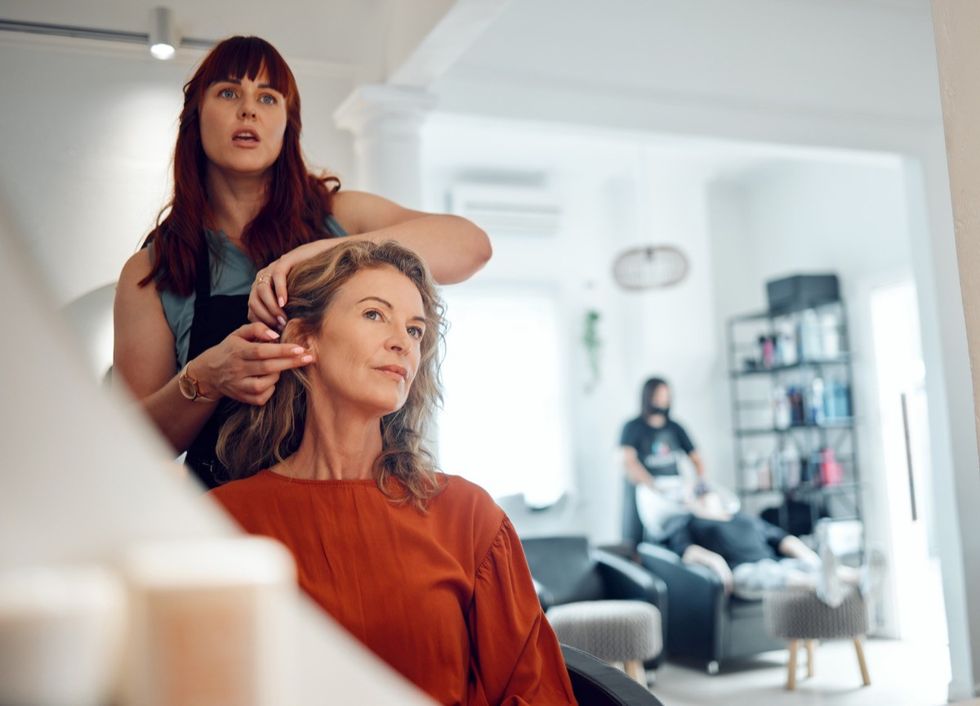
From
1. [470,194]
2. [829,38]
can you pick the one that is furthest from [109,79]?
[470,194]

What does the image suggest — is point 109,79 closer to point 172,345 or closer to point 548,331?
point 172,345

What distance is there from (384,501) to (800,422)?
15.1 feet

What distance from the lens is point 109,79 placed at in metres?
1.33

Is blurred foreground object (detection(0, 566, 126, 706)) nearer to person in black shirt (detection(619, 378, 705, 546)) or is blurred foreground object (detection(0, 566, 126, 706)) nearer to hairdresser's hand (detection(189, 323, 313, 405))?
hairdresser's hand (detection(189, 323, 313, 405))

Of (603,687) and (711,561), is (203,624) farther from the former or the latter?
(711,561)

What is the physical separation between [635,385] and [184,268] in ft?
15.5

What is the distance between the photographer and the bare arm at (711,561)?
4168 millimetres

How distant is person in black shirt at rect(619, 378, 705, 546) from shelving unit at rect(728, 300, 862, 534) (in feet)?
2.19

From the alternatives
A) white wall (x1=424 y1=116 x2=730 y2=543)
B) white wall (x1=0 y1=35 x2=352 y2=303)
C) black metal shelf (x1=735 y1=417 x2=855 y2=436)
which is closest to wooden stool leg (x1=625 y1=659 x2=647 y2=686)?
white wall (x1=424 y1=116 x2=730 y2=543)

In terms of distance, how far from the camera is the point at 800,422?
5344 mm

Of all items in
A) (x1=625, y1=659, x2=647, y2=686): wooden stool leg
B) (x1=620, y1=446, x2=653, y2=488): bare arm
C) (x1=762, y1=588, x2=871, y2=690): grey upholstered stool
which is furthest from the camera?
(x1=620, y1=446, x2=653, y2=488): bare arm

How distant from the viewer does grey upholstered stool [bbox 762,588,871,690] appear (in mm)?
3590

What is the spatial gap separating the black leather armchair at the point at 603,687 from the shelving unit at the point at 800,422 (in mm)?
4157

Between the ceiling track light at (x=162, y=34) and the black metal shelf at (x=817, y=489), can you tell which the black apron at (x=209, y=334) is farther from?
the black metal shelf at (x=817, y=489)
